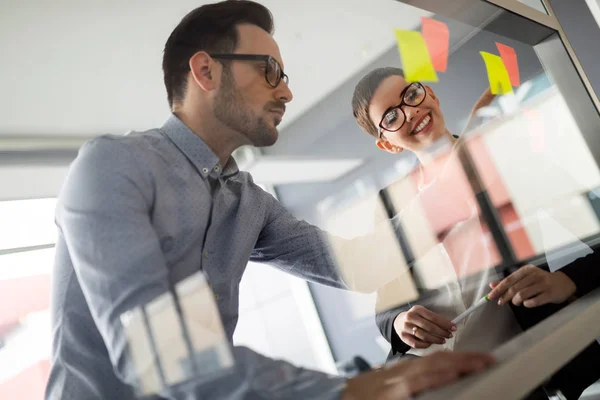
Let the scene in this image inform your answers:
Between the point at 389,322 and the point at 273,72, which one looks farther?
the point at 389,322

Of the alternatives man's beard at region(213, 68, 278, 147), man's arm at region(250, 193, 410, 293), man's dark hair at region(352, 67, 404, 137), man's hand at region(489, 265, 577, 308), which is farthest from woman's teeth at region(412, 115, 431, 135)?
man's beard at region(213, 68, 278, 147)

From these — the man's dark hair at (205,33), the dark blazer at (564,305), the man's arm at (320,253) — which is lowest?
the dark blazer at (564,305)

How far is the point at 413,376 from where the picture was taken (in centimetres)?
53

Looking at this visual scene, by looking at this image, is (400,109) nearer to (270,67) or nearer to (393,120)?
(393,120)

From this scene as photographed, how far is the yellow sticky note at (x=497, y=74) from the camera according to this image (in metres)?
1.27

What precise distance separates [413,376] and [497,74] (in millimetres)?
1031

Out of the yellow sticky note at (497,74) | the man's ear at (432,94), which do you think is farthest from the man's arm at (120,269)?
the yellow sticky note at (497,74)

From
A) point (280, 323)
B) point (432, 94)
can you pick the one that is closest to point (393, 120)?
point (432, 94)

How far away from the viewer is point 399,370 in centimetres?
53

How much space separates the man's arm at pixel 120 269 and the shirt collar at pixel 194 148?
10 cm

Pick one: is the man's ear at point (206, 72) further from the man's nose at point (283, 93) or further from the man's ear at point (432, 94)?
the man's ear at point (432, 94)

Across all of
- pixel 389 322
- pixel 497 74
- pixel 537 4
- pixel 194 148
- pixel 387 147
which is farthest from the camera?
pixel 537 4

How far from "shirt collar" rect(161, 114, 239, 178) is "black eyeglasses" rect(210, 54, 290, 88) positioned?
13 centimetres

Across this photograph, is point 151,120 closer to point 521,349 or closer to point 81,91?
point 81,91
